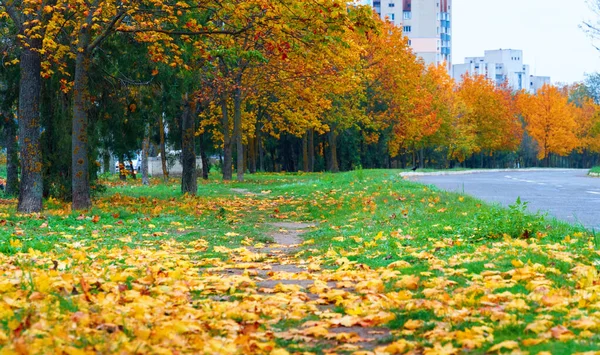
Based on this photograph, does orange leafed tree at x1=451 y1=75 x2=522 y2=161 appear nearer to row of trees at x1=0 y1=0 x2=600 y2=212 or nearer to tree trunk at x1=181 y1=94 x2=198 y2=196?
row of trees at x1=0 y1=0 x2=600 y2=212

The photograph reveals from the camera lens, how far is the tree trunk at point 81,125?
17203 millimetres

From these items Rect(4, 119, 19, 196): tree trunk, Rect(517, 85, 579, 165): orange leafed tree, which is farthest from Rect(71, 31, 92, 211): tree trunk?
Rect(517, 85, 579, 165): orange leafed tree

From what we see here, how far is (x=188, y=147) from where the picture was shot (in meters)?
24.0

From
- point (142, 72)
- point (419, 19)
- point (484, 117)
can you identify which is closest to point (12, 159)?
point (142, 72)

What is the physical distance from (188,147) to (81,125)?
6.78 metres

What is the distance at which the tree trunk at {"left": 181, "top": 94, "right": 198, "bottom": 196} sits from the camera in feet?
78.5

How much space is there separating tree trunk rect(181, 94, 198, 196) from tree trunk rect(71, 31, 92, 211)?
252 inches

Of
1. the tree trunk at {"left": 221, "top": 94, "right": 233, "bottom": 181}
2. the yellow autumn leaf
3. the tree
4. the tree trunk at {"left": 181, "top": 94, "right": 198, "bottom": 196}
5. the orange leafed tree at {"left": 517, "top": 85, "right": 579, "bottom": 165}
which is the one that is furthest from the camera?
the orange leafed tree at {"left": 517, "top": 85, "right": 579, "bottom": 165}

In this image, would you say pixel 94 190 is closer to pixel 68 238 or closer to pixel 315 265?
pixel 68 238

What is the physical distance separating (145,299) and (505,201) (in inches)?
568

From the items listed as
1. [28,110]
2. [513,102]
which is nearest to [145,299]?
[28,110]

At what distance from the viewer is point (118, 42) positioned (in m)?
20.6

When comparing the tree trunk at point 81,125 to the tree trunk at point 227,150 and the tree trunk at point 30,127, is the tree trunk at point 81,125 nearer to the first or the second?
the tree trunk at point 30,127

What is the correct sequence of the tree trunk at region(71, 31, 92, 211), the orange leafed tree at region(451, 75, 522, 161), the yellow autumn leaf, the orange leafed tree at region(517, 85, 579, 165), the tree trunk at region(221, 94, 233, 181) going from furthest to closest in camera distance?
1. the orange leafed tree at region(517, 85, 579, 165)
2. the orange leafed tree at region(451, 75, 522, 161)
3. the tree trunk at region(221, 94, 233, 181)
4. the tree trunk at region(71, 31, 92, 211)
5. the yellow autumn leaf
